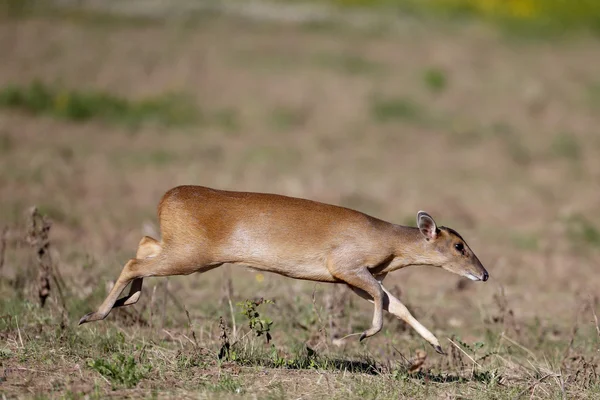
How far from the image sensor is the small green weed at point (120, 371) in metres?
6.89

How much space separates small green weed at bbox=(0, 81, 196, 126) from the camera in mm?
19766

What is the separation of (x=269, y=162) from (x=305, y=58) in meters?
6.42

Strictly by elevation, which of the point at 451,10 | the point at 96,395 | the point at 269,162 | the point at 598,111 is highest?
the point at 451,10

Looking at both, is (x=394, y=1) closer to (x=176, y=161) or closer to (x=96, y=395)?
(x=176, y=161)

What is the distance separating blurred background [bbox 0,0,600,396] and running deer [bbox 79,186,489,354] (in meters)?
1.17

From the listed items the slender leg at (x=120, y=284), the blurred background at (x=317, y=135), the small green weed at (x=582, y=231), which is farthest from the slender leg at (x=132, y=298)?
the small green weed at (x=582, y=231)

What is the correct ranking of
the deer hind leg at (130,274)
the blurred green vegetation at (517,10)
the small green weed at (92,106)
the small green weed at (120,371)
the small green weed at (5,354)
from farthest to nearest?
the blurred green vegetation at (517,10) < the small green weed at (92,106) < the deer hind leg at (130,274) < the small green weed at (5,354) < the small green weed at (120,371)

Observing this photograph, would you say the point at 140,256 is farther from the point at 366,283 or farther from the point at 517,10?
the point at 517,10

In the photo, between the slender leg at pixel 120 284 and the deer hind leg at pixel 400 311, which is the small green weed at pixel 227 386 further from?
the deer hind leg at pixel 400 311

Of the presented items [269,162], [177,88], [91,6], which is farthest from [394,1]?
[269,162]

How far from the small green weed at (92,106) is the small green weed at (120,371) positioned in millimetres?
13209

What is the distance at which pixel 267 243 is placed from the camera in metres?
7.67

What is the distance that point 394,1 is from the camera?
32.2 m

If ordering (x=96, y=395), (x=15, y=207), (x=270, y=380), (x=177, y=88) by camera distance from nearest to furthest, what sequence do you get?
1. (x=96, y=395)
2. (x=270, y=380)
3. (x=15, y=207)
4. (x=177, y=88)
